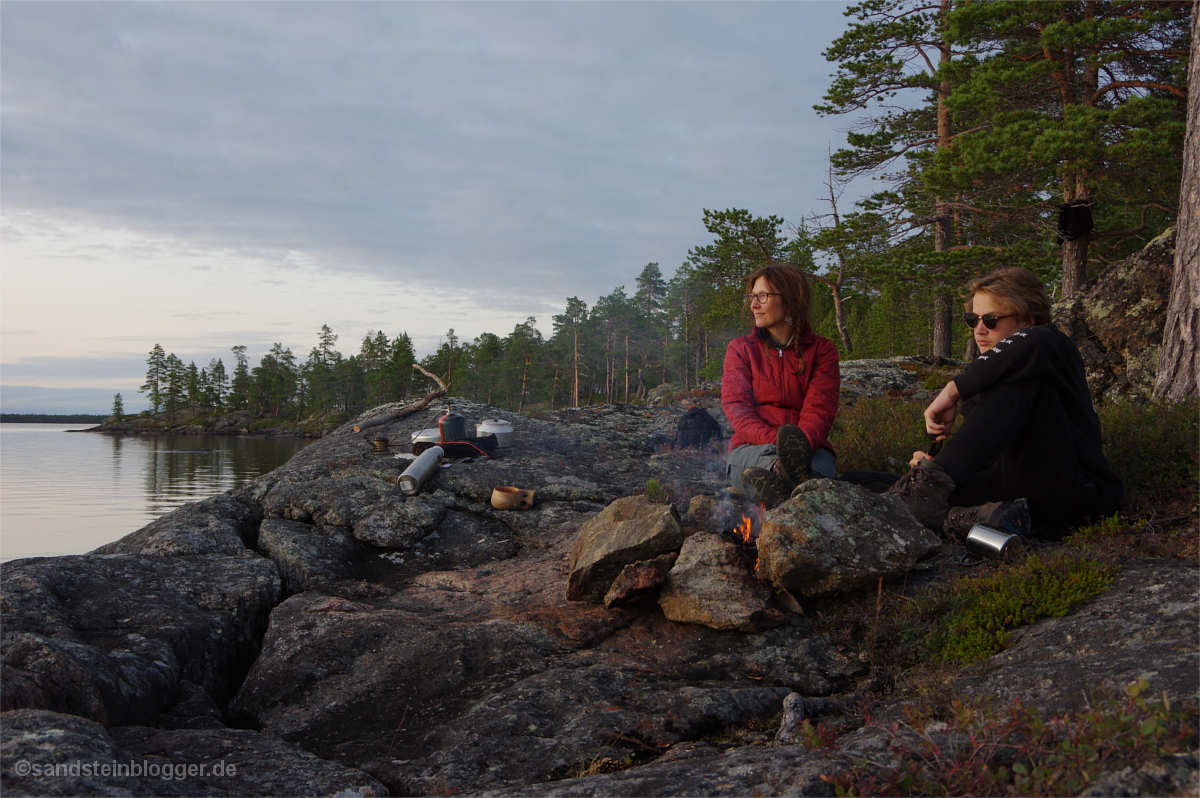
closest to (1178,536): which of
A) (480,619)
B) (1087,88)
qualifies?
(480,619)

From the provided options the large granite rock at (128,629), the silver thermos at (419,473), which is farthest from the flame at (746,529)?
the silver thermos at (419,473)

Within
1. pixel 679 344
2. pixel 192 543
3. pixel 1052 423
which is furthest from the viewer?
pixel 679 344

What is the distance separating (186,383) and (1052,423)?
115941 millimetres

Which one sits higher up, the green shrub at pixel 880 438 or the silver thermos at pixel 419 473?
the green shrub at pixel 880 438

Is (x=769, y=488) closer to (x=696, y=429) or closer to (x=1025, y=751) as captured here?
(x=1025, y=751)

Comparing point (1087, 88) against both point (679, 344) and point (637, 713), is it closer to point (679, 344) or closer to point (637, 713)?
point (637, 713)

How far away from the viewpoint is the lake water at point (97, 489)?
20.5 metres

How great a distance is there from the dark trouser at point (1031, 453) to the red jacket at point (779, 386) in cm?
103

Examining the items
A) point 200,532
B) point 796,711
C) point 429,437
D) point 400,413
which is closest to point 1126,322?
point 796,711

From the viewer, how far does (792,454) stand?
173 inches

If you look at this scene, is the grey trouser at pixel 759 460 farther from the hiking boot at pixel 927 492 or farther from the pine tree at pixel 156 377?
the pine tree at pixel 156 377

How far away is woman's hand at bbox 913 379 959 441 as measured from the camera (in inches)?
183

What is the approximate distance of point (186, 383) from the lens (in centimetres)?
9962

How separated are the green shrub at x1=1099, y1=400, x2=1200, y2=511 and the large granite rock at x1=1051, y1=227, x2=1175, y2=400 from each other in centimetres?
350
